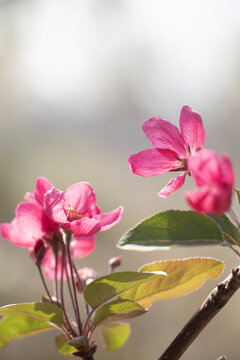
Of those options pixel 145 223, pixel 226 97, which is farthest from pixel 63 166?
pixel 145 223

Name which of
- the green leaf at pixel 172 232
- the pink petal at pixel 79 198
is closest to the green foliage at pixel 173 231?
the green leaf at pixel 172 232

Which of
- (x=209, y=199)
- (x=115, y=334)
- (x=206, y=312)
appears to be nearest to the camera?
(x=209, y=199)

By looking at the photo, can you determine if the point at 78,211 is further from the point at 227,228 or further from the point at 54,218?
the point at 227,228

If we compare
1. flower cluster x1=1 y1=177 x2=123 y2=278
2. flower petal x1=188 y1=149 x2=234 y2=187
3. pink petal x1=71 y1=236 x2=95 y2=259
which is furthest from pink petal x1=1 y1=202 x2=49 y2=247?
flower petal x1=188 y1=149 x2=234 y2=187

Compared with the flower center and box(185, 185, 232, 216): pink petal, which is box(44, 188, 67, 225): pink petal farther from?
box(185, 185, 232, 216): pink petal

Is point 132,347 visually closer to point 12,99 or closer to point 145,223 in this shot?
point 12,99

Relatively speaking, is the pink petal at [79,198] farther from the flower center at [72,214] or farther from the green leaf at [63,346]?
the green leaf at [63,346]

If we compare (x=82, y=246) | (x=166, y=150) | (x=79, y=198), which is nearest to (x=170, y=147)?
(x=166, y=150)
